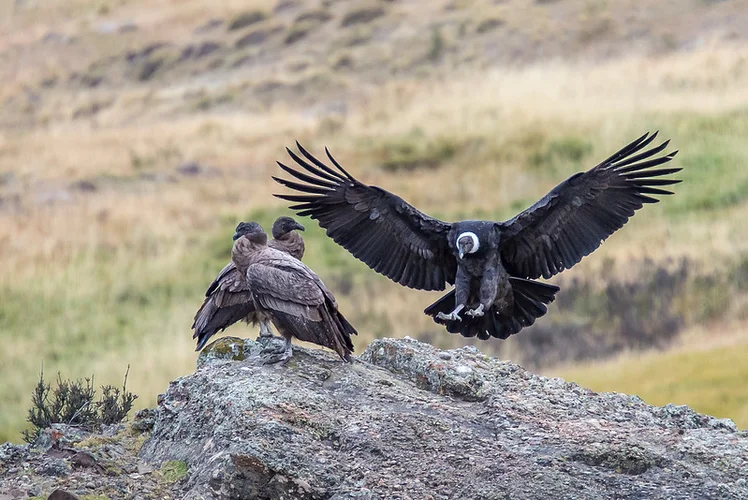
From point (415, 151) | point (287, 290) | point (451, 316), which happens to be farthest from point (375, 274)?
point (287, 290)

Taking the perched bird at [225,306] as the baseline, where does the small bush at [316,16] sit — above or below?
above

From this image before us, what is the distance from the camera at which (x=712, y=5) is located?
154 ft

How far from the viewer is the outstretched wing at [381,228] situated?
10.6 meters

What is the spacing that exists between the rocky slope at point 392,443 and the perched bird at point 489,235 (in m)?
1.37

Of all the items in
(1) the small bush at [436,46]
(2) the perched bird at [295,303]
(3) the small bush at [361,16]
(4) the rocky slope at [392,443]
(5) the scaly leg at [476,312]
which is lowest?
(4) the rocky slope at [392,443]

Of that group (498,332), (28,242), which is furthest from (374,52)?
(498,332)

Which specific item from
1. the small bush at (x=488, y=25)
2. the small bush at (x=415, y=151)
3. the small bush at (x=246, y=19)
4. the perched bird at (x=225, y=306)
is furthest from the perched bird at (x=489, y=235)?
the small bush at (x=246, y=19)

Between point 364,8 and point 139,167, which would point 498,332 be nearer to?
point 139,167

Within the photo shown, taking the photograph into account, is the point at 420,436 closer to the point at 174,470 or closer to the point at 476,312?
the point at 174,470

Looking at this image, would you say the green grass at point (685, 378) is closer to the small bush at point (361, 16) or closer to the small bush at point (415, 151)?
the small bush at point (415, 151)

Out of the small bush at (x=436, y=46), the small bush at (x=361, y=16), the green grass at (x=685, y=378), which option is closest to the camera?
the green grass at (x=685, y=378)

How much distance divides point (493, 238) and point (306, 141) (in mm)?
26888

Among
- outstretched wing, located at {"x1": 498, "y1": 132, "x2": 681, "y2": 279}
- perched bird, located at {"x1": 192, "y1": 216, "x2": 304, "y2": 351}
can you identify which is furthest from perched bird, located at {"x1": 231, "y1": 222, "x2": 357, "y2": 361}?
outstretched wing, located at {"x1": 498, "y1": 132, "x2": 681, "y2": 279}

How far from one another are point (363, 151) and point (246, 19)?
24.4 meters
